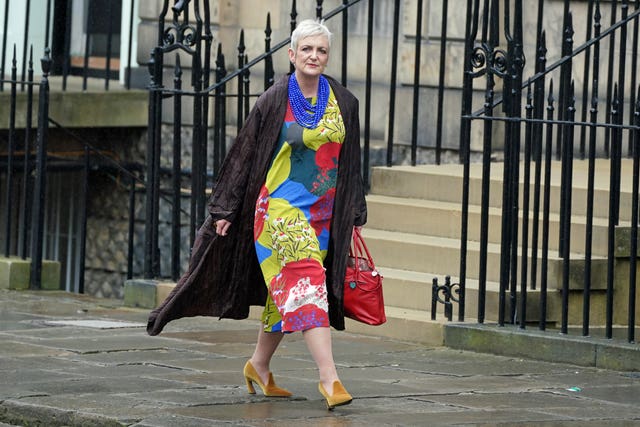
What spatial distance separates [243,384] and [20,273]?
4139mm

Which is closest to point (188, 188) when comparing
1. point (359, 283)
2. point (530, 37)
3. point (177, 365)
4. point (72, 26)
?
point (72, 26)

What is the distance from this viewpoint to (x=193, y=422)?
627 centimetres

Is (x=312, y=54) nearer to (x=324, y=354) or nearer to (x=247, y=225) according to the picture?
(x=247, y=225)

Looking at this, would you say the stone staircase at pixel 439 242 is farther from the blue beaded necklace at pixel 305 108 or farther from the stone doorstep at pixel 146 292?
the blue beaded necklace at pixel 305 108

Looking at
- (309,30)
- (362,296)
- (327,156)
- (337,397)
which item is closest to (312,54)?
(309,30)

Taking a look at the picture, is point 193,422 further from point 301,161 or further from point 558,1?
point 558,1

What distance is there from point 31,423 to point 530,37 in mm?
6455

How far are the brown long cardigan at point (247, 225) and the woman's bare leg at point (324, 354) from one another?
28 cm

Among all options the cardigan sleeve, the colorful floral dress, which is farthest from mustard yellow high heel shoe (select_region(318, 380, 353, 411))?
the cardigan sleeve

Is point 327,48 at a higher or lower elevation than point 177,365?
higher

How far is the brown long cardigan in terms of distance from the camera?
683 cm

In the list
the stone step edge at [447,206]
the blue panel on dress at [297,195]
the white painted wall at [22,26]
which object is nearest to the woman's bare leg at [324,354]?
the blue panel on dress at [297,195]

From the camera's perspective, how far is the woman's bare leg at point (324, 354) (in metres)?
6.61

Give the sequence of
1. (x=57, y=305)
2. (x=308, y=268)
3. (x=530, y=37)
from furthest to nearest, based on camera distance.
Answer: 1. (x=530, y=37)
2. (x=57, y=305)
3. (x=308, y=268)
